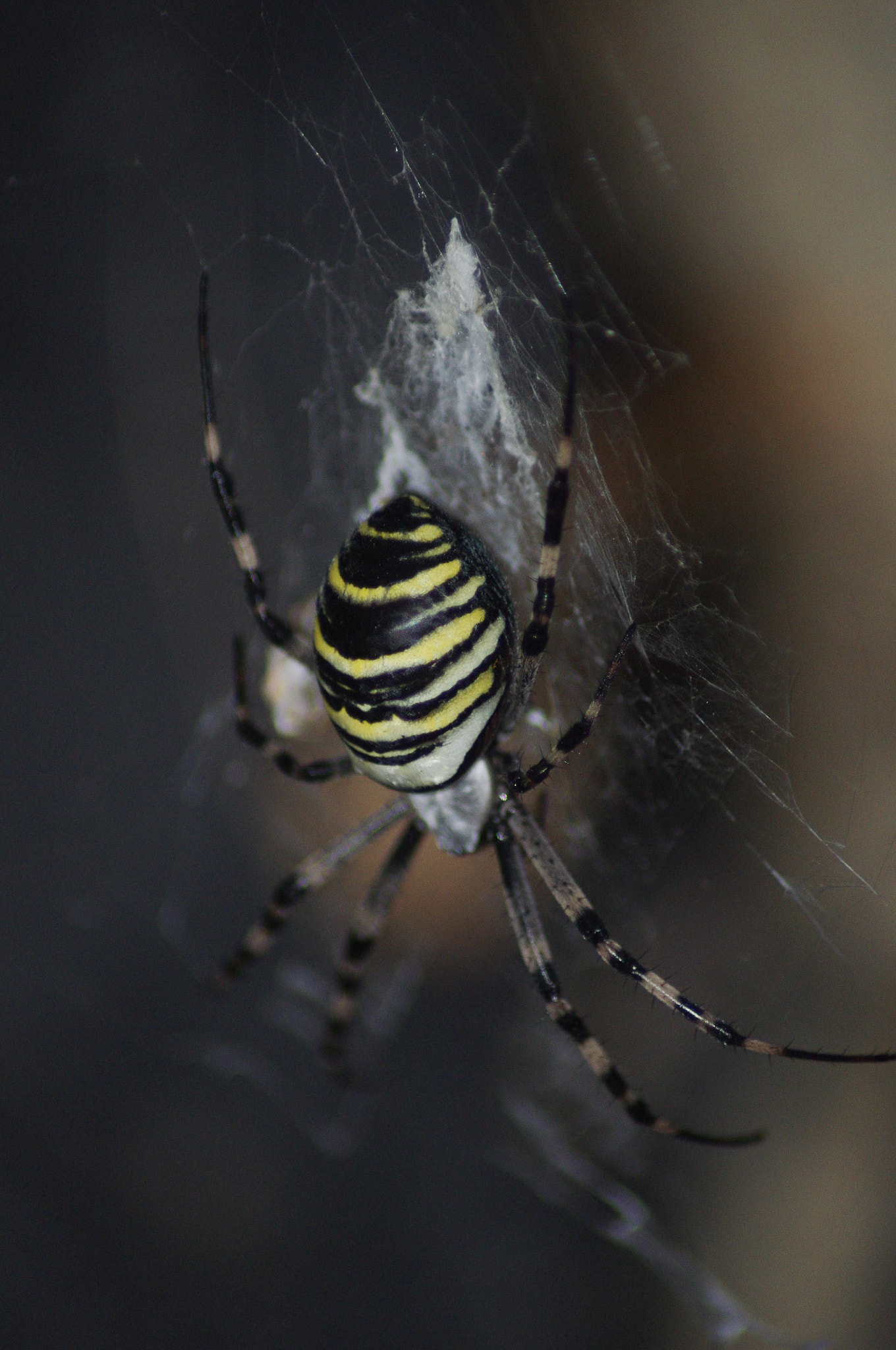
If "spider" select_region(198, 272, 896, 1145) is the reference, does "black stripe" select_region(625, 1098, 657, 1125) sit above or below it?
below

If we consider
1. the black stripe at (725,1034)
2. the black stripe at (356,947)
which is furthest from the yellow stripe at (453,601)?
the black stripe at (356,947)

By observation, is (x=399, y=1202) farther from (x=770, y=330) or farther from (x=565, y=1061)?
(x=770, y=330)

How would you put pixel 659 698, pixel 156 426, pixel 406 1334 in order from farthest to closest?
pixel 156 426 < pixel 406 1334 < pixel 659 698

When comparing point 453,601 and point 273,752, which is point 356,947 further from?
point 453,601

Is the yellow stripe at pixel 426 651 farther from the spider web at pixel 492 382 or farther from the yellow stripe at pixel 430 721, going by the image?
the spider web at pixel 492 382

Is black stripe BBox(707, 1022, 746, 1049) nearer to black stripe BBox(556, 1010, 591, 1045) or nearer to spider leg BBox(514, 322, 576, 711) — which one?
black stripe BBox(556, 1010, 591, 1045)

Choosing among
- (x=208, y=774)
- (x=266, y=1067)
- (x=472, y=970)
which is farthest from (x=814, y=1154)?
(x=208, y=774)

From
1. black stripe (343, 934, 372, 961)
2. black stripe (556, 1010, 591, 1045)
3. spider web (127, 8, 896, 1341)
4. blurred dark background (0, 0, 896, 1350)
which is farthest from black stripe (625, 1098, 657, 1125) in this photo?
black stripe (343, 934, 372, 961)
